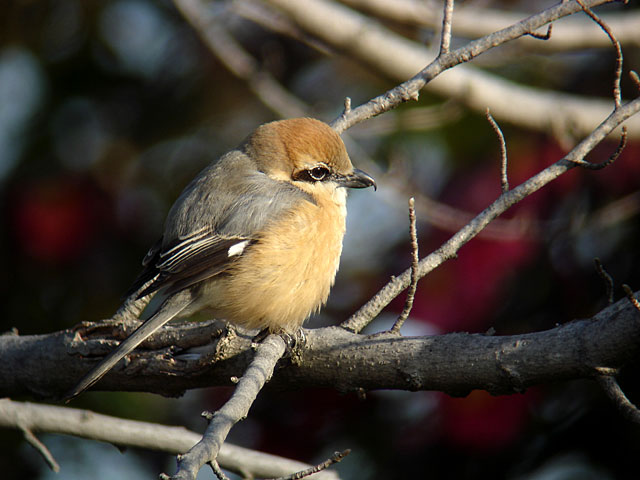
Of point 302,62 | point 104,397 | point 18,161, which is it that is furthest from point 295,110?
point 104,397

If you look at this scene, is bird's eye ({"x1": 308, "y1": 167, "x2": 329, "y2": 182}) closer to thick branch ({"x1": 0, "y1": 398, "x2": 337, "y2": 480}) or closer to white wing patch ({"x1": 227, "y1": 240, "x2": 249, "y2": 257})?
white wing patch ({"x1": 227, "y1": 240, "x2": 249, "y2": 257})

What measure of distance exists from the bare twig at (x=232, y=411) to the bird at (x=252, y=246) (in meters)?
0.43

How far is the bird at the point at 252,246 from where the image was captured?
3.14m

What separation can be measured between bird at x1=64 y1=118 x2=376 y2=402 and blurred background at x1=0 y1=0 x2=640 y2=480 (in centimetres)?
62

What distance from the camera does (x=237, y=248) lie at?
325 cm

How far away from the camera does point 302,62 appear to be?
17.1 ft

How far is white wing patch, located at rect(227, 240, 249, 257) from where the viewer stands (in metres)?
3.23

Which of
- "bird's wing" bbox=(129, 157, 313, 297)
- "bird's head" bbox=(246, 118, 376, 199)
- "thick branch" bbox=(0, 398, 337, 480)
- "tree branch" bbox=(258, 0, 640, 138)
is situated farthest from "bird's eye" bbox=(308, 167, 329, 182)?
"thick branch" bbox=(0, 398, 337, 480)

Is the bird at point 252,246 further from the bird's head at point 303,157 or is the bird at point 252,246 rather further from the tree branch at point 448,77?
the tree branch at point 448,77

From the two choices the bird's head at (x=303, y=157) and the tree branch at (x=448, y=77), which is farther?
the tree branch at (x=448, y=77)

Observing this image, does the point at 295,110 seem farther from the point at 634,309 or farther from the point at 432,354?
the point at 634,309

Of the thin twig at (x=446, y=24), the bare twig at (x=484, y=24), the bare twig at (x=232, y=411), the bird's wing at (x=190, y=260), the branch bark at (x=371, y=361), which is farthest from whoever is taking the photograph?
the bare twig at (x=484, y=24)

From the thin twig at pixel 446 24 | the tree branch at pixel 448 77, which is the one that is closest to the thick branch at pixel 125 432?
the thin twig at pixel 446 24

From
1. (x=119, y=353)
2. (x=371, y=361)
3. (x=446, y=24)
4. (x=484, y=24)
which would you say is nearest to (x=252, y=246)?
(x=119, y=353)
